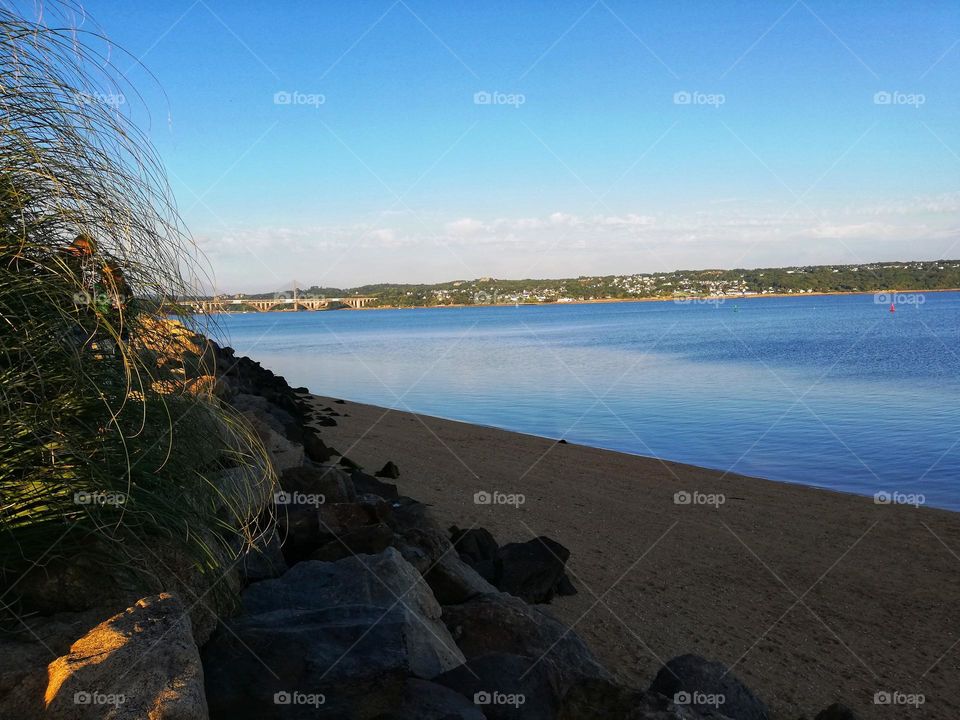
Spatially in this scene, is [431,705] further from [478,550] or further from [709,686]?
[478,550]

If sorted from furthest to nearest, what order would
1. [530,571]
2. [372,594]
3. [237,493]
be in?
[530,571], [372,594], [237,493]

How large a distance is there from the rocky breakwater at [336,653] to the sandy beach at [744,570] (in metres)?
1.48

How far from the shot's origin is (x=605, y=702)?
14.3 ft

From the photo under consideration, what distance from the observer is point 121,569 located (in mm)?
3939

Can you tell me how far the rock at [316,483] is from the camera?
7.64m

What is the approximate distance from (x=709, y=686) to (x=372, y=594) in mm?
2342

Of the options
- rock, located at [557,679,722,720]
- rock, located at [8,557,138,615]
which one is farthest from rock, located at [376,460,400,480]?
rock, located at [8,557,138,615]

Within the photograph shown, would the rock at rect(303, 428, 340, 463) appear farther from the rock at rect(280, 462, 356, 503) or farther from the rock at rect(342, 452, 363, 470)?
the rock at rect(280, 462, 356, 503)

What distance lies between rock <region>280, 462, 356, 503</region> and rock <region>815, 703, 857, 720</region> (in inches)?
177

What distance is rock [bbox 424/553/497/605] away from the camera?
20.3 ft

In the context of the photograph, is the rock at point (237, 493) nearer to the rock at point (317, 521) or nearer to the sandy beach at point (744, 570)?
the rock at point (317, 521)

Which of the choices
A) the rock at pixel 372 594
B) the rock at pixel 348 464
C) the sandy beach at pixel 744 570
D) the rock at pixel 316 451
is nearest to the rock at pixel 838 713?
the sandy beach at pixel 744 570

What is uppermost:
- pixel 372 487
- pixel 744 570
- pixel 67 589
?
pixel 67 589

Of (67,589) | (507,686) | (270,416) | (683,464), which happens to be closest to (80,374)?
(67,589)
